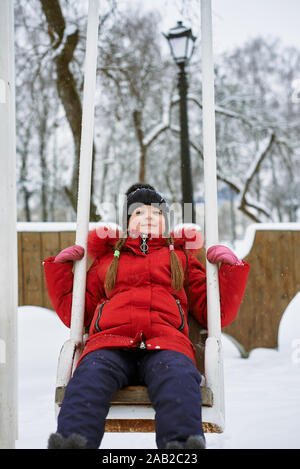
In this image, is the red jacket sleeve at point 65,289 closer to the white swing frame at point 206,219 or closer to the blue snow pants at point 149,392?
the white swing frame at point 206,219

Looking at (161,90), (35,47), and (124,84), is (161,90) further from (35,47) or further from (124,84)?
(35,47)

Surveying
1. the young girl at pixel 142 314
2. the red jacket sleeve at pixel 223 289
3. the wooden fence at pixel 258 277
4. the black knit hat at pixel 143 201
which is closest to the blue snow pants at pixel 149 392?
the young girl at pixel 142 314

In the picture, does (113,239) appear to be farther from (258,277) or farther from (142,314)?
(258,277)

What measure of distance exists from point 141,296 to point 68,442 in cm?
70

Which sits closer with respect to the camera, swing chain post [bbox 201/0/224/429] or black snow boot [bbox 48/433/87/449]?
black snow boot [bbox 48/433/87/449]

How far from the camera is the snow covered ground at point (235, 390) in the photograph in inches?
100

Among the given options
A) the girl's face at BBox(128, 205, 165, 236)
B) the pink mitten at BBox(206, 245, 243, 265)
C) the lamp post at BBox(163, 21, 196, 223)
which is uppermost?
the lamp post at BBox(163, 21, 196, 223)

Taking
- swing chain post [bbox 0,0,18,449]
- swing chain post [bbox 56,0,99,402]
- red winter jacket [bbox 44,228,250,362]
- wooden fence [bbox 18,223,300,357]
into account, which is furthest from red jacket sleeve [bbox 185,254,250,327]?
wooden fence [bbox 18,223,300,357]

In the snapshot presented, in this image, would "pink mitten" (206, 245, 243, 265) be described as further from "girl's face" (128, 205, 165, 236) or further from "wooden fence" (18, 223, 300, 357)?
"wooden fence" (18, 223, 300, 357)

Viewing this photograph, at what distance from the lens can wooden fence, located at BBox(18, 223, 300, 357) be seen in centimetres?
435

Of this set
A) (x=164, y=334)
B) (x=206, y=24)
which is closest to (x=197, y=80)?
(x=206, y=24)

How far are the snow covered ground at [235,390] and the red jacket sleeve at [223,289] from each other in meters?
0.89

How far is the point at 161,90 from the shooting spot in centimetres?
1046

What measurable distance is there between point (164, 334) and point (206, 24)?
4.69 ft
